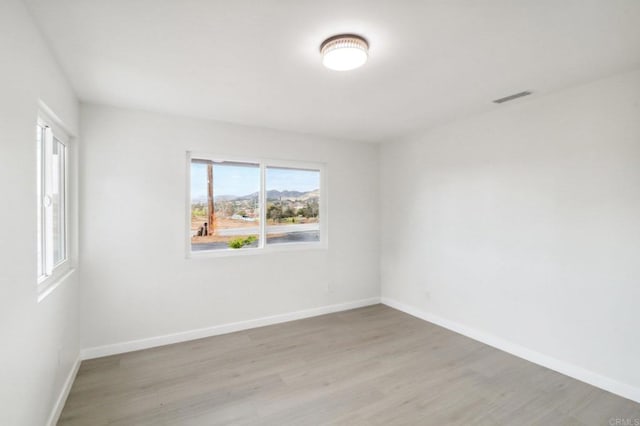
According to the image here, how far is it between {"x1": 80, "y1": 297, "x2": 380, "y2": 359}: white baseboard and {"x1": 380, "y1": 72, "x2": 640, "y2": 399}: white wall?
50.6 inches

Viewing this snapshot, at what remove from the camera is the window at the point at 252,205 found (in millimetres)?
3621

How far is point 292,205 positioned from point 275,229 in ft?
1.40

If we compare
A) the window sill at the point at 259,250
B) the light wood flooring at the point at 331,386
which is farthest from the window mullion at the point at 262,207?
the light wood flooring at the point at 331,386

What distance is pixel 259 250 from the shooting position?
3.90 metres

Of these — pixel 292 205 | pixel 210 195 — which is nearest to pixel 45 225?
pixel 210 195

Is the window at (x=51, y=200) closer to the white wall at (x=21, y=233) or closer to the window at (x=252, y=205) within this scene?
the white wall at (x=21, y=233)

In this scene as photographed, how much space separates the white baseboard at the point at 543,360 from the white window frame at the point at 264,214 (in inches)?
70.8

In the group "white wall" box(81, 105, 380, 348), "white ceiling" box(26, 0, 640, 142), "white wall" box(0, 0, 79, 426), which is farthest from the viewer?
"white wall" box(81, 105, 380, 348)

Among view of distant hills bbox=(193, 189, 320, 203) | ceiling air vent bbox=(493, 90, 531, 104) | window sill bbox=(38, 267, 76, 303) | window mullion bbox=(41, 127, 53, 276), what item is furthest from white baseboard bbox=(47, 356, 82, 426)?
ceiling air vent bbox=(493, 90, 531, 104)

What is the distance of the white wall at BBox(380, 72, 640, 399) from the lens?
242 cm

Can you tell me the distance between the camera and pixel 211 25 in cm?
176

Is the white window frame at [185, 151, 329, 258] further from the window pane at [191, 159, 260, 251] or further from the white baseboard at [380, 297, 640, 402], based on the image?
the white baseboard at [380, 297, 640, 402]

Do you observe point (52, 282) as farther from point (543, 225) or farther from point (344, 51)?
point (543, 225)

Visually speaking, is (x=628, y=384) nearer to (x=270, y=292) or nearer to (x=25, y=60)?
(x=270, y=292)
